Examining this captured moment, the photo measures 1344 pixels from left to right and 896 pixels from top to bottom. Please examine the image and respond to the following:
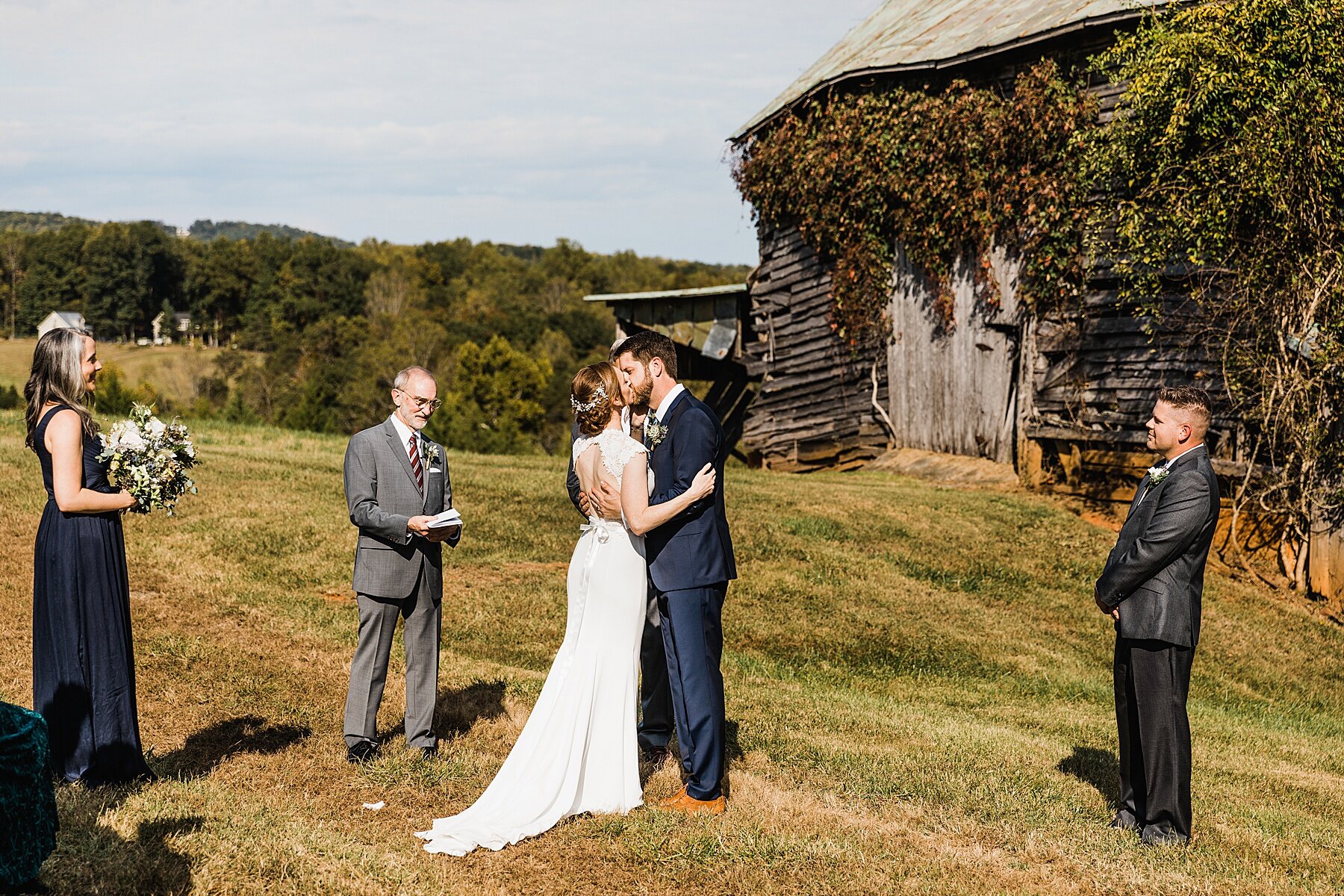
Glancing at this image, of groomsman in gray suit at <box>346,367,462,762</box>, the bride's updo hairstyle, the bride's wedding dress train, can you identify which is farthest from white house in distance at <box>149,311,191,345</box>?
the bride's wedding dress train

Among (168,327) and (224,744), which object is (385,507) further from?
(168,327)

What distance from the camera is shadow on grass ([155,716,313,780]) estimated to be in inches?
276

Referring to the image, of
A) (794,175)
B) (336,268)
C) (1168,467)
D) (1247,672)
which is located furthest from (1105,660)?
(336,268)

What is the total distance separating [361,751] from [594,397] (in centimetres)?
286

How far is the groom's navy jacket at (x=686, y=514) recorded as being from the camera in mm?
6246

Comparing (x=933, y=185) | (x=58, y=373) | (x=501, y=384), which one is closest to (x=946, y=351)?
(x=933, y=185)

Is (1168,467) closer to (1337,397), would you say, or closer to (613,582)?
(613,582)

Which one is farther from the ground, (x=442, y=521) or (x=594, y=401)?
(x=594, y=401)

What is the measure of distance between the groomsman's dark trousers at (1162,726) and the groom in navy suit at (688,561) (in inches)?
94.1

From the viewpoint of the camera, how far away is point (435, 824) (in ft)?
19.5

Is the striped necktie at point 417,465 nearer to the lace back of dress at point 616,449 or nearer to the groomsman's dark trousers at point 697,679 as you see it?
the lace back of dress at point 616,449

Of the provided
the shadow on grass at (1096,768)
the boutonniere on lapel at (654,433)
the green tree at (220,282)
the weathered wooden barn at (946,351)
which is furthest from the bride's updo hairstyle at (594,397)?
the green tree at (220,282)

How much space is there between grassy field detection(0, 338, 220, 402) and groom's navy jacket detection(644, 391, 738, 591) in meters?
67.7

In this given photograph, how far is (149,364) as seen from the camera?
9250 centimetres
